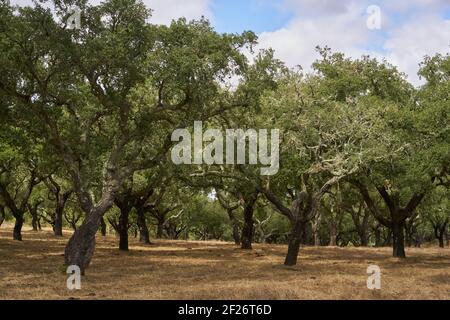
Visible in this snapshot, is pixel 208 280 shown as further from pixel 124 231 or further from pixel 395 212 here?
pixel 395 212

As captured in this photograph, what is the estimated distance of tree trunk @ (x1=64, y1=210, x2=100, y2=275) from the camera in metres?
18.3

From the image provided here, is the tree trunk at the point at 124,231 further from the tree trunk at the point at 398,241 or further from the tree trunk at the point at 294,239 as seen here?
the tree trunk at the point at 398,241

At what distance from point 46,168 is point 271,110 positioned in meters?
19.6

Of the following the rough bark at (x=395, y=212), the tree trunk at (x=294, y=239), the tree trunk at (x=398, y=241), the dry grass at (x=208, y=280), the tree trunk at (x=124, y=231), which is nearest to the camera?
the dry grass at (x=208, y=280)

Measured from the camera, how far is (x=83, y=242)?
18438 mm

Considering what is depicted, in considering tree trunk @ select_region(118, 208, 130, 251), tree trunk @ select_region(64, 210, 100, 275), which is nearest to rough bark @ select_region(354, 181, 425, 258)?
tree trunk @ select_region(118, 208, 130, 251)

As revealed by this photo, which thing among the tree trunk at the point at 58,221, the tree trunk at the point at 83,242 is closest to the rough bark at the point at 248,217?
the tree trunk at the point at 83,242

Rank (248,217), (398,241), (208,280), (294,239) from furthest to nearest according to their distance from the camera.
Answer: (248,217), (398,241), (294,239), (208,280)

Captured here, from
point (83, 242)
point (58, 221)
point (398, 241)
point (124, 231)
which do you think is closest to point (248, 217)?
point (124, 231)

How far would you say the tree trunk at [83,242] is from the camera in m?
18.3

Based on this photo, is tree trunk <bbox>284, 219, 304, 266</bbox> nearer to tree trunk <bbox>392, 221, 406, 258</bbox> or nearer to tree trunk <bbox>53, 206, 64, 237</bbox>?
tree trunk <bbox>392, 221, 406, 258</bbox>

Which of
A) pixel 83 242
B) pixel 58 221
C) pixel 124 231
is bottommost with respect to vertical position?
pixel 124 231

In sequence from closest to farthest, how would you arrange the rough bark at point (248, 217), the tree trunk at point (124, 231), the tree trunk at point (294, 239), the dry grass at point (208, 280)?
the dry grass at point (208, 280)
the tree trunk at point (294, 239)
the tree trunk at point (124, 231)
the rough bark at point (248, 217)

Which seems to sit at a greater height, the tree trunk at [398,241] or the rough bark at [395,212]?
the rough bark at [395,212]
